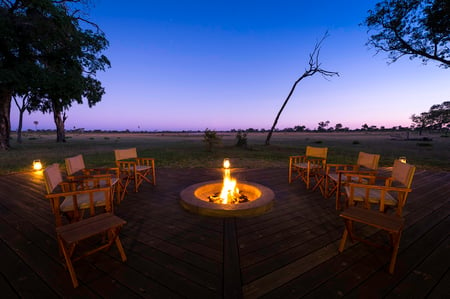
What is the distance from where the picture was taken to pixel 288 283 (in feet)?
5.53

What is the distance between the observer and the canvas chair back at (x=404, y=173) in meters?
2.50

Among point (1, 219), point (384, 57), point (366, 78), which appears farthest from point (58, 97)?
point (366, 78)

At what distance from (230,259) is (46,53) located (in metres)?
18.4

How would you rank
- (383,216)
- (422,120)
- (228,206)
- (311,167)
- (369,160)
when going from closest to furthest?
(383,216), (228,206), (369,160), (311,167), (422,120)

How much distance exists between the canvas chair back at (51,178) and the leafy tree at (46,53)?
12756 mm

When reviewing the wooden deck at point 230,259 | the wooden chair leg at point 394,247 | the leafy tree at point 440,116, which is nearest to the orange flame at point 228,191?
the wooden deck at point 230,259

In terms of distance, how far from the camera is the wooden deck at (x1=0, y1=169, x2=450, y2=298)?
163 centimetres

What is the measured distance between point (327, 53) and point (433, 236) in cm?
1622

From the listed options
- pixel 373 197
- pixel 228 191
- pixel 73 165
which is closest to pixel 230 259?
pixel 228 191

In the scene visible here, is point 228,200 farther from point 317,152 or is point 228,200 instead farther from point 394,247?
point 317,152

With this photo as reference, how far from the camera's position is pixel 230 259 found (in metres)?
2.01

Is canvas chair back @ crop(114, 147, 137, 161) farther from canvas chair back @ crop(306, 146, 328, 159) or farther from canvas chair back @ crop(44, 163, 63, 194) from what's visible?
canvas chair back @ crop(306, 146, 328, 159)

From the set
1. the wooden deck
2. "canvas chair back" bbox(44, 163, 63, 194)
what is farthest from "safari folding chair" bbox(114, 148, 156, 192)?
"canvas chair back" bbox(44, 163, 63, 194)

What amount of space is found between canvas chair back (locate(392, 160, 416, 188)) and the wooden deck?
747 millimetres
